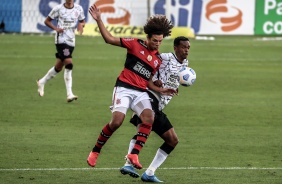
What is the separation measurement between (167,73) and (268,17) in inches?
1253

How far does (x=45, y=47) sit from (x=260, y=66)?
9.41 meters

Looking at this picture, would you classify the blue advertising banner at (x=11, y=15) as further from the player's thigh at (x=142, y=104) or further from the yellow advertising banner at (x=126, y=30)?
the player's thigh at (x=142, y=104)

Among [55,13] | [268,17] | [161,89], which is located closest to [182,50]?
[161,89]

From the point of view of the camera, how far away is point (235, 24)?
43.6 m

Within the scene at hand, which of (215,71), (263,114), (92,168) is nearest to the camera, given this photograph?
(92,168)

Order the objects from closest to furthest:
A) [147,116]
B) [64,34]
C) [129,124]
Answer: [147,116]
[129,124]
[64,34]

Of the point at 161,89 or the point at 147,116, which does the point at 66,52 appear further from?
the point at 147,116

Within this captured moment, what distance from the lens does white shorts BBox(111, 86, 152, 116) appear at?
1222 cm

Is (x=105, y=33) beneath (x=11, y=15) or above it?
above

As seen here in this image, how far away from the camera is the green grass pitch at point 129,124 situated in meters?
13.2

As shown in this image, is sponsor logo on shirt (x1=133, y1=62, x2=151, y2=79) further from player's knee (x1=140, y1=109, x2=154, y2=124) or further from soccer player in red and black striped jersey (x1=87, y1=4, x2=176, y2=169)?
player's knee (x1=140, y1=109, x2=154, y2=124)

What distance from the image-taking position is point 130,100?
12.3m

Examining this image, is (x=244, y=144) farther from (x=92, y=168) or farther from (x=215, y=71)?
(x=215, y=71)

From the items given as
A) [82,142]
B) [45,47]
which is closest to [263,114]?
[82,142]
